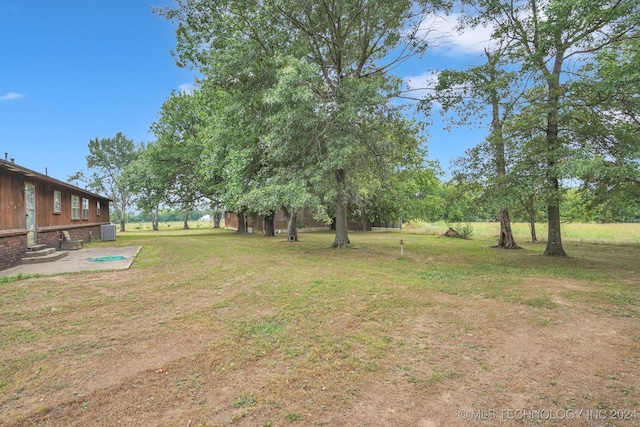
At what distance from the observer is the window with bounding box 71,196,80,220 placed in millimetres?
16312

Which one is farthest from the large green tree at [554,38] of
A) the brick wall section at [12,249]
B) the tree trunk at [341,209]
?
the brick wall section at [12,249]

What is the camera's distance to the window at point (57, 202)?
14.0 m

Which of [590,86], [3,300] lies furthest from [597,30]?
[3,300]

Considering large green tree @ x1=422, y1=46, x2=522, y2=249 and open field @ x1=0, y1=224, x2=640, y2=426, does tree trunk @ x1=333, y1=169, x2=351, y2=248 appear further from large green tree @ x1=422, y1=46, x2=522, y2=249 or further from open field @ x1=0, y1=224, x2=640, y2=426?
open field @ x1=0, y1=224, x2=640, y2=426

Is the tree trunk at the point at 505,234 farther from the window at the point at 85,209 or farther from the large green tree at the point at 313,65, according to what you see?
the window at the point at 85,209

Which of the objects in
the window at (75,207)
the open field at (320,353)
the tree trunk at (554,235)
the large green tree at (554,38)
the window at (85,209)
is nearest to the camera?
the open field at (320,353)

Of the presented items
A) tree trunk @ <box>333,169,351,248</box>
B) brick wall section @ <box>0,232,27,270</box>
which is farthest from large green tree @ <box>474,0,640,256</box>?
brick wall section @ <box>0,232,27,270</box>

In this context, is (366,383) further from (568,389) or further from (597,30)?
(597,30)

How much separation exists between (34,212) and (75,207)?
5.29 m

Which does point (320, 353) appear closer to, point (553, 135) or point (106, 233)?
point (553, 135)

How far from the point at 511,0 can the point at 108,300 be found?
512 inches

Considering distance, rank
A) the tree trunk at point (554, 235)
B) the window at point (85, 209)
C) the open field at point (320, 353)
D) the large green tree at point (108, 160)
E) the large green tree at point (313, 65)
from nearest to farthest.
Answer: the open field at point (320, 353) → the large green tree at point (313, 65) → the tree trunk at point (554, 235) → the window at point (85, 209) → the large green tree at point (108, 160)

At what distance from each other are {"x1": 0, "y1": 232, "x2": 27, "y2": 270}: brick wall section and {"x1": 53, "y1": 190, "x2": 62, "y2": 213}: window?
4.58 meters

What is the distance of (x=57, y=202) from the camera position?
14312mm
